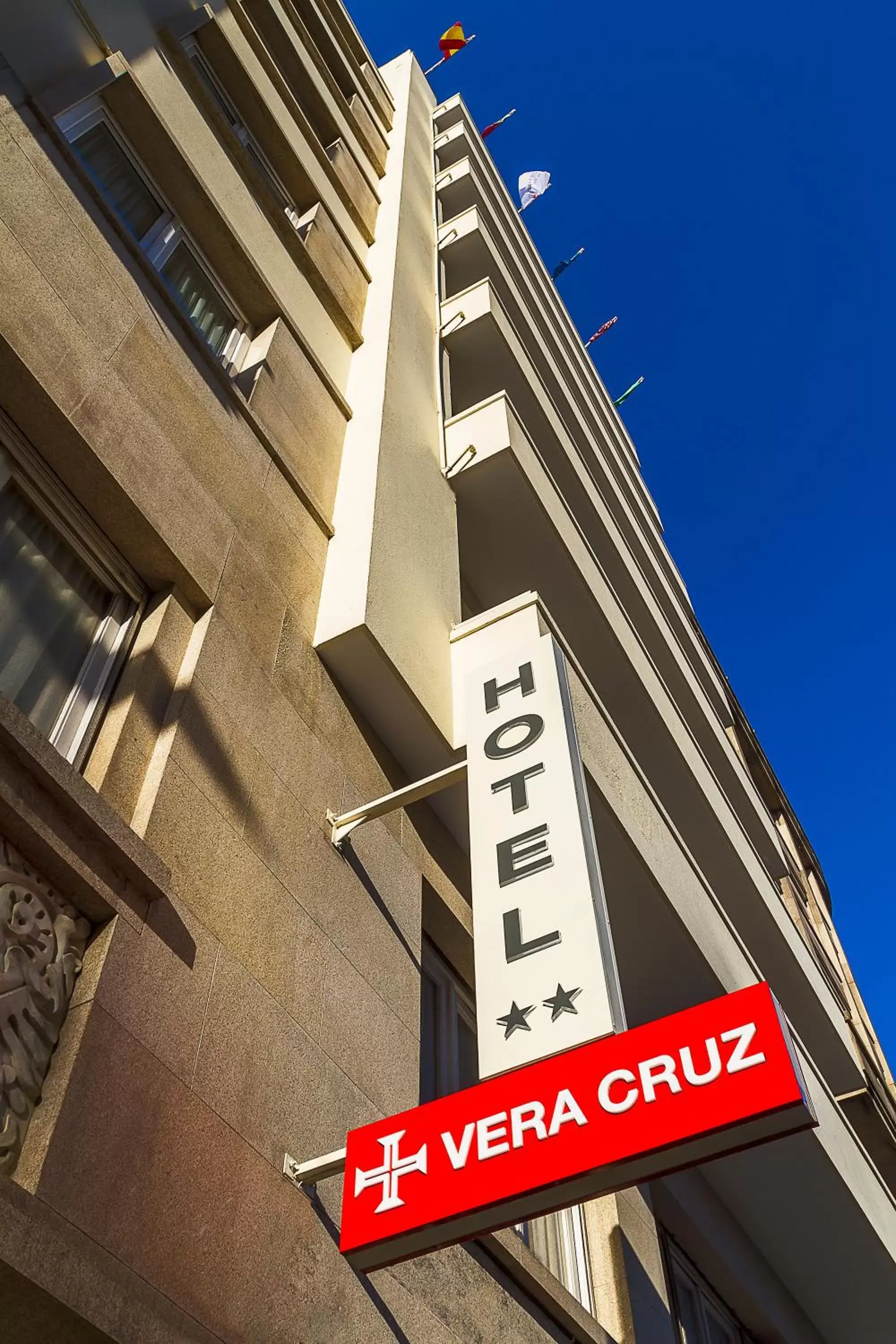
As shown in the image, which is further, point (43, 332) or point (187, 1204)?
point (43, 332)

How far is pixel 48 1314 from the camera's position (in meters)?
3.26

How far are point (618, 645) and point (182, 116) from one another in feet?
24.0

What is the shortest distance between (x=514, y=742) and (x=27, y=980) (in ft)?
9.95

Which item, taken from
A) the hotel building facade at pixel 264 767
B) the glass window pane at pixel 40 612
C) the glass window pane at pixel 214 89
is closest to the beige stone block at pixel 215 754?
the hotel building facade at pixel 264 767

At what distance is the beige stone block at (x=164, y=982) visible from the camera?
4.29 m

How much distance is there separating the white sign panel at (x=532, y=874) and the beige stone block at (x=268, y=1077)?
0.97m

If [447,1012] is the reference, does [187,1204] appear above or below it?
below

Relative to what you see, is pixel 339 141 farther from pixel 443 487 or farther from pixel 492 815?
pixel 492 815

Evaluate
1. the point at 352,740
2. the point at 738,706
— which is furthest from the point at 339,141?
the point at 738,706

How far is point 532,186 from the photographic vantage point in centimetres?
3200

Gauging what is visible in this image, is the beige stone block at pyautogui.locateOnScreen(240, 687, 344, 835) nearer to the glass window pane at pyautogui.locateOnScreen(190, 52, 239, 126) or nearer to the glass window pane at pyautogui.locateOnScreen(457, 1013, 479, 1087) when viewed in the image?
the glass window pane at pyautogui.locateOnScreen(457, 1013, 479, 1087)

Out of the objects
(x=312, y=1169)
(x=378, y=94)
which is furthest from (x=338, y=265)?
(x=312, y=1169)

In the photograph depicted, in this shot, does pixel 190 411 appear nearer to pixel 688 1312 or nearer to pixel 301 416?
pixel 301 416

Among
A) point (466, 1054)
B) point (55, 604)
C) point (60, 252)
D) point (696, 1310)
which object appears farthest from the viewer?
point (696, 1310)
